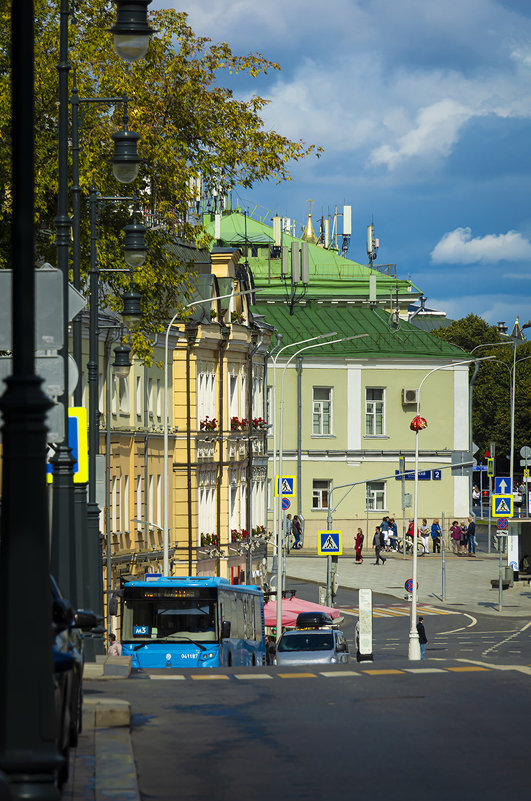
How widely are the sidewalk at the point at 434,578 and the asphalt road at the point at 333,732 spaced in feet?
121

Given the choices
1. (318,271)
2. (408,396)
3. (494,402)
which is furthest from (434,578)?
(494,402)

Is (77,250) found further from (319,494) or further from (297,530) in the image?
(319,494)

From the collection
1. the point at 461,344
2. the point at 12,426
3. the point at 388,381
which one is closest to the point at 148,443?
the point at 388,381

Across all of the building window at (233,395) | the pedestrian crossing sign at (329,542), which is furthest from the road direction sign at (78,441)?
the building window at (233,395)

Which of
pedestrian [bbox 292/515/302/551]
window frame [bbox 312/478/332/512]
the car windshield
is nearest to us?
the car windshield

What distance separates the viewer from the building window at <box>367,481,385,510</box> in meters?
77.6

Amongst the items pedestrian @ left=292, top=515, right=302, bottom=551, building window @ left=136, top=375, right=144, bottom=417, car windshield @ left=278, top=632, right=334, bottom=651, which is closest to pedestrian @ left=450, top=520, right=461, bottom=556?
pedestrian @ left=292, top=515, right=302, bottom=551

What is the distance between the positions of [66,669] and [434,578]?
55258mm

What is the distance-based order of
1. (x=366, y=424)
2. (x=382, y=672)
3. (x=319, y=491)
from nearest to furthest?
(x=382, y=672)
(x=319, y=491)
(x=366, y=424)

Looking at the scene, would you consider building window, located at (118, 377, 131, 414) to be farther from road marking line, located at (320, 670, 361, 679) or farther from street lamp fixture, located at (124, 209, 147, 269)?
road marking line, located at (320, 670, 361, 679)

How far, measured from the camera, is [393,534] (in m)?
74.1

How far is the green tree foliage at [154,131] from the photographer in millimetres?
26406

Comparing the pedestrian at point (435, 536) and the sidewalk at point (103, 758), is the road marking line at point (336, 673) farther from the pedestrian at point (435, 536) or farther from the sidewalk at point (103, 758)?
the pedestrian at point (435, 536)

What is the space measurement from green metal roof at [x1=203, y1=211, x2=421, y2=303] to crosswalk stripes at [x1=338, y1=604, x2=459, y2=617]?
38254 millimetres
